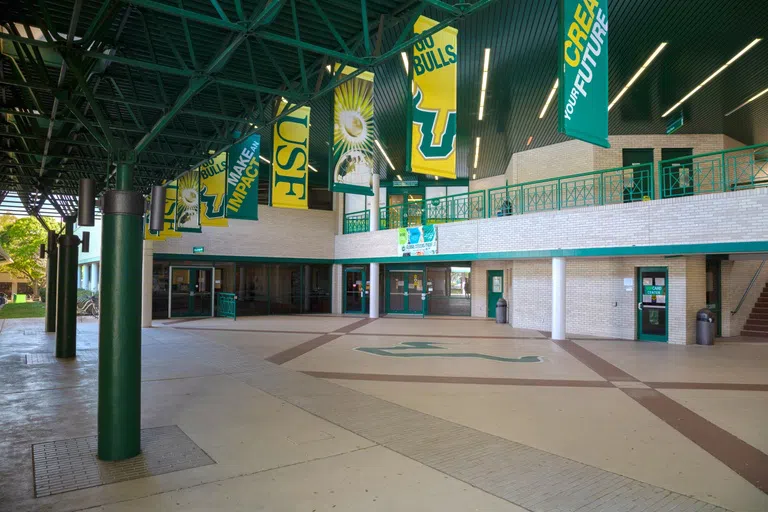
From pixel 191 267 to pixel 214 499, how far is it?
63.4 ft

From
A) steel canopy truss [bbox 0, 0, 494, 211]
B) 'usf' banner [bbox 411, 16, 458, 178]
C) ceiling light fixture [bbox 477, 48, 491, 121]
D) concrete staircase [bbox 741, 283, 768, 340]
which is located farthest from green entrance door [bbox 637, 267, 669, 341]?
steel canopy truss [bbox 0, 0, 494, 211]

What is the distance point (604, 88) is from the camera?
6.64 metres

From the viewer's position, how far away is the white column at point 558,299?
15.3 metres

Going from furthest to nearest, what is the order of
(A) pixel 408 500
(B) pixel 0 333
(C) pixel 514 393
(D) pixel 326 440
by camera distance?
(B) pixel 0 333
(C) pixel 514 393
(D) pixel 326 440
(A) pixel 408 500

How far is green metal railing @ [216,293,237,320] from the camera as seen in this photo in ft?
70.2

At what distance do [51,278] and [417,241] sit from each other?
1248 centimetres

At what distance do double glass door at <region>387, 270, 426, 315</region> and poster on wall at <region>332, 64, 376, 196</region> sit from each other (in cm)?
1562

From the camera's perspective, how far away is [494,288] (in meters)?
23.6

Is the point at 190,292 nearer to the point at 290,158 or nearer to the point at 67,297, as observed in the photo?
the point at 67,297

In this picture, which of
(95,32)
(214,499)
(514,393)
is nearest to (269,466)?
(214,499)

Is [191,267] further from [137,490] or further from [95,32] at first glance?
[137,490]

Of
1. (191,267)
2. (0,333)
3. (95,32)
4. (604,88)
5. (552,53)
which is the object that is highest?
(552,53)

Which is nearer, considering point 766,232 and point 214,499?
point 214,499

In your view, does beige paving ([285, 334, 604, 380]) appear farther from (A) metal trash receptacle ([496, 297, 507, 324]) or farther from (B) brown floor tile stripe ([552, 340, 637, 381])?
(A) metal trash receptacle ([496, 297, 507, 324])
